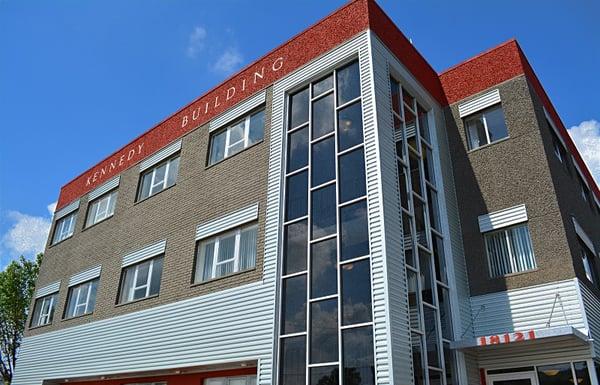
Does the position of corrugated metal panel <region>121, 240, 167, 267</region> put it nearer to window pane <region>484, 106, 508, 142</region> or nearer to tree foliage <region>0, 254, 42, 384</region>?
window pane <region>484, 106, 508, 142</region>

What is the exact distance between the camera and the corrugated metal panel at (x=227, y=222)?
13477 mm

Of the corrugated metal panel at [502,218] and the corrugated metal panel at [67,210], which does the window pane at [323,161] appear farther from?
the corrugated metal panel at [67,210]

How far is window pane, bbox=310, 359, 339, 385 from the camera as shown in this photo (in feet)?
31.8

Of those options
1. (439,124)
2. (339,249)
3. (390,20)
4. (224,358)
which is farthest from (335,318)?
(390,20)

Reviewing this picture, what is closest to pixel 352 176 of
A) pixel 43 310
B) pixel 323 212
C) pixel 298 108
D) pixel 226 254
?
pixel 323 212

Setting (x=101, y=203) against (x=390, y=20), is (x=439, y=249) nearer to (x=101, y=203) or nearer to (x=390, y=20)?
(x=390, y=20)

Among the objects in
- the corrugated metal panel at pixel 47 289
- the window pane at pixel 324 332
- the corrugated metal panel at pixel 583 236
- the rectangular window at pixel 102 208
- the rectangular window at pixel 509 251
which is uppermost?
the rectangular window at pixel 102 208

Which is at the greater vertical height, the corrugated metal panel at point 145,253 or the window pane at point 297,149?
the window pane at point 297,149

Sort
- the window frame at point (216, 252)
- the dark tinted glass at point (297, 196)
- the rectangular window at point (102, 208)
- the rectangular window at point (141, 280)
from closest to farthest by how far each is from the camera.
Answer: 1. the dark tinted glass at point (297, 196)
2. the window frame at point (216, 252)
3. the rectangular window at point (141, 280)
4. the rectangular window at point (102, 208)

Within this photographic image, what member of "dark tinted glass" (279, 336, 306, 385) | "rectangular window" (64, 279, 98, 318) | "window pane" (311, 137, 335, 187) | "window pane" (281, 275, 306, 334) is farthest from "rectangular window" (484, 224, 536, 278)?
"rectangular window" (64, 279, 98, 318)

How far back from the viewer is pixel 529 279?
11711mm

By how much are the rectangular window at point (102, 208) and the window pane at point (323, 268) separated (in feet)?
37.3

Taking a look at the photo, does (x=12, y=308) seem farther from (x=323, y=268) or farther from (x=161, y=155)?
(x=323, y=268)

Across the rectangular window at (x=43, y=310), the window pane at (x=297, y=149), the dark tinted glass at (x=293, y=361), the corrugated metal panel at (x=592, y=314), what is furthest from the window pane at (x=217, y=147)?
the corrugated metal panel at (x=592, y=314)
